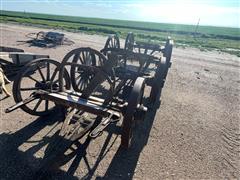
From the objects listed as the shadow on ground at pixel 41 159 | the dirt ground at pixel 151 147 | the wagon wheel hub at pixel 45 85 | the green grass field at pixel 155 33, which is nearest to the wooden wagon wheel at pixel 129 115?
the shadow on ground at pixel 41 159

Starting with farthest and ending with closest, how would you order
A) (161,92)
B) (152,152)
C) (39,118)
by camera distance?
1. (161,92)
2. (39,118)
3. (152,152)

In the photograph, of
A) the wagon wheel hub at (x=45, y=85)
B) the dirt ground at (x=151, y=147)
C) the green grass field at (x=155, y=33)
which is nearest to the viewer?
the dirt ground at (x=151, y=147)

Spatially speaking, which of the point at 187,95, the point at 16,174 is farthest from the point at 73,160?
the point at 187,95

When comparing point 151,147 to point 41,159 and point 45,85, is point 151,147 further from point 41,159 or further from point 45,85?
point 45,85

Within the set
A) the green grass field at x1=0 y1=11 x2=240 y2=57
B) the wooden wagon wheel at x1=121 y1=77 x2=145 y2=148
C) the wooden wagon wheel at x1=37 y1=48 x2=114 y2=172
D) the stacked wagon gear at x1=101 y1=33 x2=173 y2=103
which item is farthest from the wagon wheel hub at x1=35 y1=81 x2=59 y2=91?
the green grass field at x1=0 y1=11 x2=240 y2=57

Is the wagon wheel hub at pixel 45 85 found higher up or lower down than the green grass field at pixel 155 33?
higher up

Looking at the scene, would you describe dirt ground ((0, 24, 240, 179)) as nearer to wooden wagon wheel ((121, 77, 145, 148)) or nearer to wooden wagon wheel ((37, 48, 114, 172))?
wooden wagon wheel ((37, 48, 114, 172))

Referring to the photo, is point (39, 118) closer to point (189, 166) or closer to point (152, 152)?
point (152, 152)

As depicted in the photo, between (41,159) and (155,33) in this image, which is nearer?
(41,159)

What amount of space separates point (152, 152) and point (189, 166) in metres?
0.75

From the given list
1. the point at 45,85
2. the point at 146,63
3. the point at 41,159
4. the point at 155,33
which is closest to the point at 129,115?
the point at 41,159

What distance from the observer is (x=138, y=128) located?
502 cm

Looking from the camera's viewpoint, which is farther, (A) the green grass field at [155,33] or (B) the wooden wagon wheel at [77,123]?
(A) the green grass field at [155,33]

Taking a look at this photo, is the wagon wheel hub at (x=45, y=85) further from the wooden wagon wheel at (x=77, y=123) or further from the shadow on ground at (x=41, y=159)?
the shadow on ground at (x=41, y=159)
